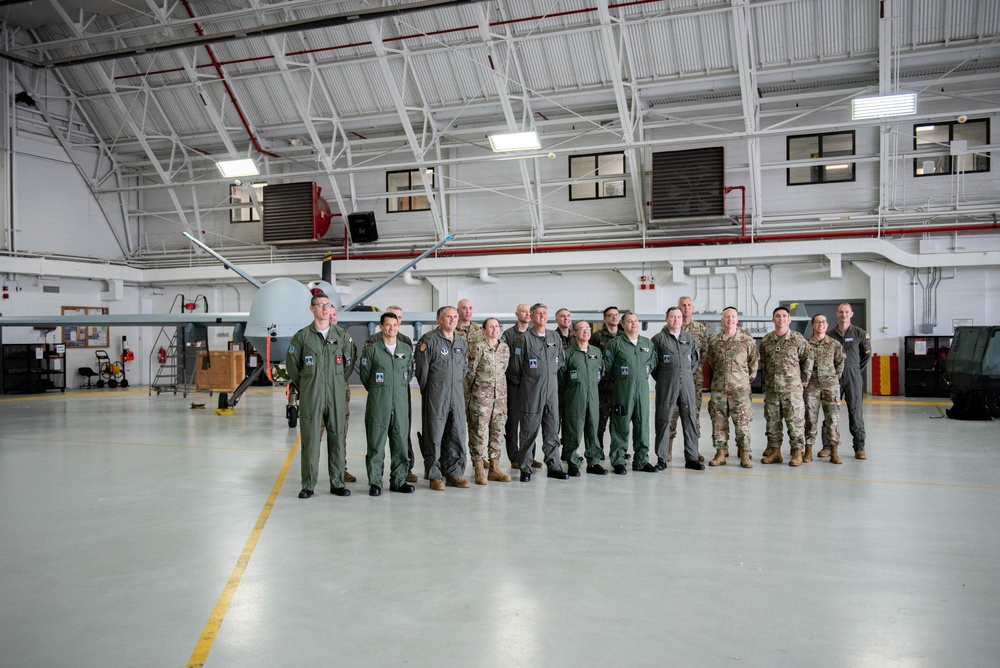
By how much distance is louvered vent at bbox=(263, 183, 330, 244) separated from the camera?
60.6ft

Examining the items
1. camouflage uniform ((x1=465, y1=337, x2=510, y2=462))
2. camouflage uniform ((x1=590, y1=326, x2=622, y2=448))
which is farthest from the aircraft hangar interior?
camouflage uniform ((x1=590, y1=326, x2=622, y2=448))

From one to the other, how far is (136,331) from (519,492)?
19275mm

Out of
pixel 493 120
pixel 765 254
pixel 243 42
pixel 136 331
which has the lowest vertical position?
pixel 136 331

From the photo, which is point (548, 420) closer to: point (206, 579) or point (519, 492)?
point (519, 492)

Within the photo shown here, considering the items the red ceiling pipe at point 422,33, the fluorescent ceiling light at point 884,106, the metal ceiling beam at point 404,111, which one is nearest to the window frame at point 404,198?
the metal ceiling beam at point 404,111

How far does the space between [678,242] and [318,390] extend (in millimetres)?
12893

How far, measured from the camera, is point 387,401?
5820mm

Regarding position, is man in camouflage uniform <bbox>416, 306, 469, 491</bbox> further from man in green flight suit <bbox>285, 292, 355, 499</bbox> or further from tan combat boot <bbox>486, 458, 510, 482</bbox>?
man in green flight suit <bbox>285, 292, 355, 499</bbox>

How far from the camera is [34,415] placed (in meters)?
12.8

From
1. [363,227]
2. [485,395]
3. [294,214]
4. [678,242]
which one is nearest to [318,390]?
[485,395]

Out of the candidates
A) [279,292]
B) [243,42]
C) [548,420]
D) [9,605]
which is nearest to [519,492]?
[548,420]

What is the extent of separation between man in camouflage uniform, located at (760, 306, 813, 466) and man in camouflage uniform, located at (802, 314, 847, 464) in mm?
148

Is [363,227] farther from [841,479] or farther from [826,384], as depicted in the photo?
[841,479]

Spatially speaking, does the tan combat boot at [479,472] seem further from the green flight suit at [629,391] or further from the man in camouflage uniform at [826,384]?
the man in camouflage uniform at [826,384]
